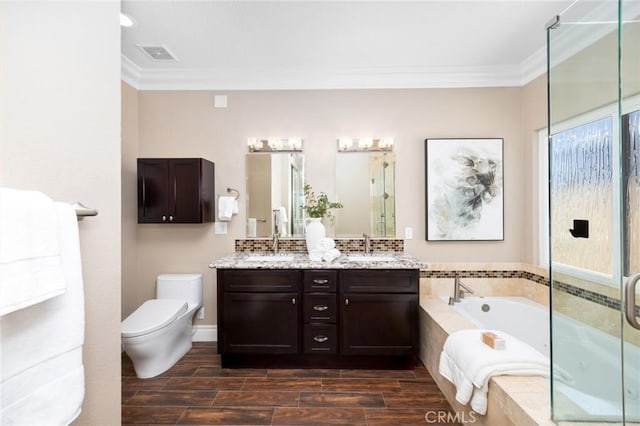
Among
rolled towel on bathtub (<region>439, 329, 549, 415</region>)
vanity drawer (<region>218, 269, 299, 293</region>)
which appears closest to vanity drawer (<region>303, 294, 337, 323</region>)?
vanity drawer (<region>218, 269, 299, 293</region>)

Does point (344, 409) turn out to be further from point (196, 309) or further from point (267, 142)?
point (267, 142)

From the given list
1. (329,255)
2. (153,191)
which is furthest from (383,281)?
(153,191)

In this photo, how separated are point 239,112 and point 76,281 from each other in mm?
2465

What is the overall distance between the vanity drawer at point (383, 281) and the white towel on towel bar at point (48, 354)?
1857 mm

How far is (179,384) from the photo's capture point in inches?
93.2

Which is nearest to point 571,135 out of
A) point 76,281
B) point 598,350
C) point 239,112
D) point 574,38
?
point 574,38

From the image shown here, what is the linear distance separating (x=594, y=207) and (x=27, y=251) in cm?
181

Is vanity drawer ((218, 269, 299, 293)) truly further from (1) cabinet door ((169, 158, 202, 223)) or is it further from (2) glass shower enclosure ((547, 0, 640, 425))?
(2) glass shower enclosure ((547, 0, 640, 425))

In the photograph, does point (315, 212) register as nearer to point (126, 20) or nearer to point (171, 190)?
point (171, 190)

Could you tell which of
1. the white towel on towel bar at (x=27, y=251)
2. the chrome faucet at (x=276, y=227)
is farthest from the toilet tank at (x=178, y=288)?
the white towel on towel bar at (x=27, y=251)

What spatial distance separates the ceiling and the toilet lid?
205cm

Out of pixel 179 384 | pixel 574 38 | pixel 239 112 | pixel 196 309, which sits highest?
pixel 239 112

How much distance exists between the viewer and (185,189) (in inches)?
113

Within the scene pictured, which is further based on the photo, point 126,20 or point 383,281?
point 383,281
